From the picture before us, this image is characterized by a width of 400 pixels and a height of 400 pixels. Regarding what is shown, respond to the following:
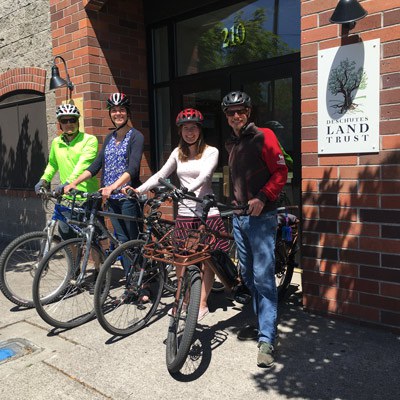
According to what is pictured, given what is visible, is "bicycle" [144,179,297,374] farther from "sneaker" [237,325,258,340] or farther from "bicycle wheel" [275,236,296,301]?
"bicycle wheel" [275,236,296,301]

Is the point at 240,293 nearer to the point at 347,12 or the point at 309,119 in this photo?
the point at 309,119

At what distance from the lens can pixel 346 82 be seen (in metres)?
3.41

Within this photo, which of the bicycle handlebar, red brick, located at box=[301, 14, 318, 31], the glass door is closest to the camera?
the bicycle handlebar

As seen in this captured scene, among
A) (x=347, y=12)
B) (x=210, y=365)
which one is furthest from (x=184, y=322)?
(x=347, y=12)

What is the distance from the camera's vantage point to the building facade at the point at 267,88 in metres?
3.34

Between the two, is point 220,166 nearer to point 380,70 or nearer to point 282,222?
point 282,222

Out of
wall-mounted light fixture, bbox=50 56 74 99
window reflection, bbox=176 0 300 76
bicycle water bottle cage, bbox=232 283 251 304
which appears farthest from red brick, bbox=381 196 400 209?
wall-mounted light fixture, bbox=50 56 74 99

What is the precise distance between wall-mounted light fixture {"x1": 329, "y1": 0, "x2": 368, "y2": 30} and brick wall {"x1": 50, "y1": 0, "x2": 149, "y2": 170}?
339 cm

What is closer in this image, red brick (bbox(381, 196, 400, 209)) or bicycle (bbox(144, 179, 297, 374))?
bicycle (bbox(144, 179, 297, 374))

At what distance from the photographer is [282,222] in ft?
12.7

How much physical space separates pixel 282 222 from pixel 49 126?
4167 millimetres

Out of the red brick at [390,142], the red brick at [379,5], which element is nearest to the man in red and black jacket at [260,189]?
the red brick at [390,142]

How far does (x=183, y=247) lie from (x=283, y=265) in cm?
137

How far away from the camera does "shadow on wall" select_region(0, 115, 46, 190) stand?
22.8ft
